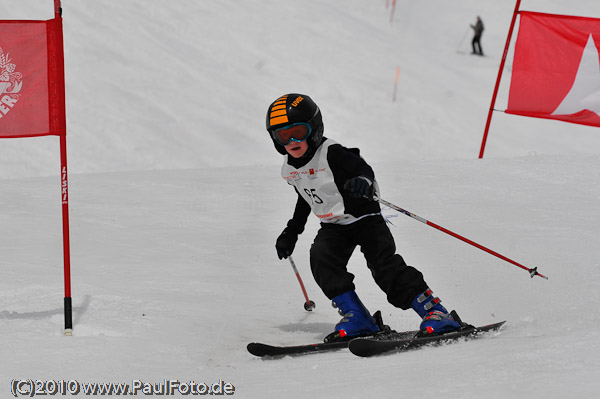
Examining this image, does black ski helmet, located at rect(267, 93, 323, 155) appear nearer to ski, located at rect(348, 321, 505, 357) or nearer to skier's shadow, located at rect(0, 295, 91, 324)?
ski, located at rect(348, 321, 505, 357)

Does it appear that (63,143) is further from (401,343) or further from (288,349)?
(401,343)

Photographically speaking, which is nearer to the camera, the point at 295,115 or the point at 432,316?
the point at 432,316

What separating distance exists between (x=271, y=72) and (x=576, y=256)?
1208 cm

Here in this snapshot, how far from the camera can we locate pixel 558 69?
995 cm

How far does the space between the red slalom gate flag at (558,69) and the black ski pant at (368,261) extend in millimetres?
6317

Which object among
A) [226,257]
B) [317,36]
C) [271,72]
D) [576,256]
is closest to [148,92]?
[271,72]

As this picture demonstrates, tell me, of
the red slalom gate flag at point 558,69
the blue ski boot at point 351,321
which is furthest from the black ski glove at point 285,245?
the red slalom gate flag at point 558,69

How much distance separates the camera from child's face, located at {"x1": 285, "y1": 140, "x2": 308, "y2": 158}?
14.0 ft

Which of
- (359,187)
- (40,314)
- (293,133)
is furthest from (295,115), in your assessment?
(40,314)

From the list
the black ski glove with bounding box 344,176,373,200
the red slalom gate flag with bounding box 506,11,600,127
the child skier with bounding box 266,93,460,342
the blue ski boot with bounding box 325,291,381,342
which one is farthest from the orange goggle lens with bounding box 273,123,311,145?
the red slalom gate flag with bounding box 506,11,600,127

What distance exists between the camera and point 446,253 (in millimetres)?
6758

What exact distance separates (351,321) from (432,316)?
50 centimetres

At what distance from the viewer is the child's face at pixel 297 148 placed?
14.0 feet

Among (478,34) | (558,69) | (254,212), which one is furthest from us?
(478,34)
